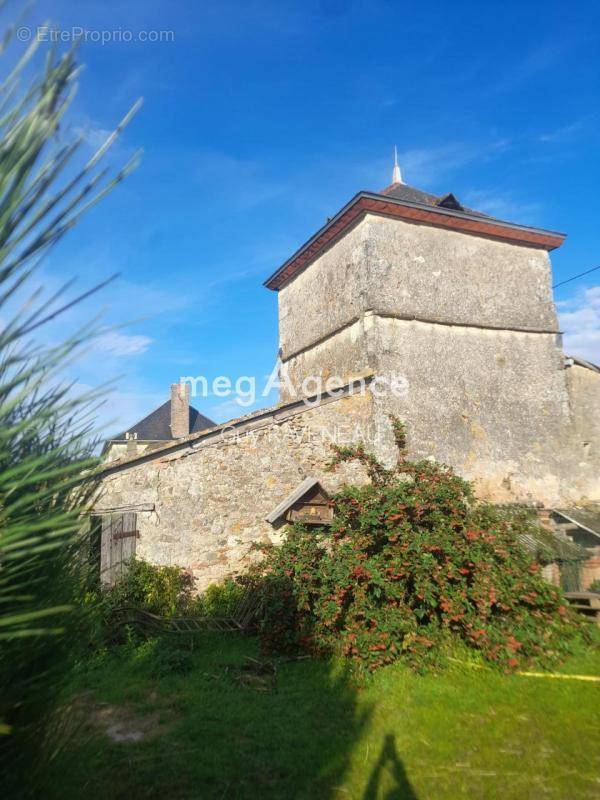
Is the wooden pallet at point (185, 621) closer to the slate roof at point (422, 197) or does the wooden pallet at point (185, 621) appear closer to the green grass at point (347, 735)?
the green grass at point (347, 735)

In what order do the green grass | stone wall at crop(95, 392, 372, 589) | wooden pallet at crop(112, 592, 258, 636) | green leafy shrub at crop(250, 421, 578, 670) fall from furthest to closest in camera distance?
stone wall at crop(95, 392, 372, 589) < wooden pallet at crop(112, 592, 258, 636) < green leafy shrub at crop(250, 421, 578, 670) < the green grass

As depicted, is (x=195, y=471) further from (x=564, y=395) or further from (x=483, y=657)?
(x=564, y=395)

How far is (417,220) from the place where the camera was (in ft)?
41.2

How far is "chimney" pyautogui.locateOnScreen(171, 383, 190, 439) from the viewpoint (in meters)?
27.1

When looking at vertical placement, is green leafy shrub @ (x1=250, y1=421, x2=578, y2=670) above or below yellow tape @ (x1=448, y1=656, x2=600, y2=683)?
above

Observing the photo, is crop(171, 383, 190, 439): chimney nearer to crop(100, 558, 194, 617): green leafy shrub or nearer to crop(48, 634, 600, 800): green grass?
crop(100, 558, 194, 617): green leafy shrub

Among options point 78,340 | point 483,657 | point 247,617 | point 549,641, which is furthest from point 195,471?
point 78,340

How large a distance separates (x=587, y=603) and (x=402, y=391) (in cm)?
520

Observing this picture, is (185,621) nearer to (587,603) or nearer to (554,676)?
(554,676)

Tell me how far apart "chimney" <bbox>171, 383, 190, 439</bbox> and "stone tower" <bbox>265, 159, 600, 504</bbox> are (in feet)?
47.2

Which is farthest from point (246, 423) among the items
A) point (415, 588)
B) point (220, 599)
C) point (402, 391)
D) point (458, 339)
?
point (458, 339)

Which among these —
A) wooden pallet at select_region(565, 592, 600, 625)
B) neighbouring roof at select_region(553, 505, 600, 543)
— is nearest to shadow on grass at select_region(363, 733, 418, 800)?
wooden pallet at select_region(565, 592, 600, 625)

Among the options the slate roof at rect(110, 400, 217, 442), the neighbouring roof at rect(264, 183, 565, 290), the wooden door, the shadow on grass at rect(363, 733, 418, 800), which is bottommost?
the shadow on grass at rect(363, 733, 418, 800)

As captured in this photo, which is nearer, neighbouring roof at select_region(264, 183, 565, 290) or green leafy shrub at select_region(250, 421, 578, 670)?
green leafy shrub at select_region(250, 421, 578, 670)
